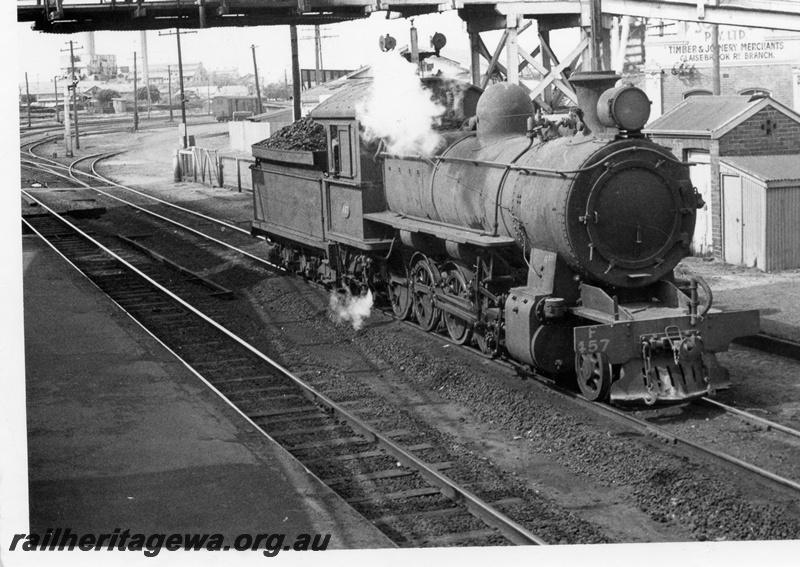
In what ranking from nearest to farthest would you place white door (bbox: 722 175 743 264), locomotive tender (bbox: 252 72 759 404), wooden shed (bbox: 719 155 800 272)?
locomotive tender (bbox: 252 72 759 404) < wooden shed (bbox: 719 155 800 272) < white door (bbox: 722 175 743 264)

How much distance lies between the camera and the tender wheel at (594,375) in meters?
9.53

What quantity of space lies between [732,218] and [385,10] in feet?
24.9

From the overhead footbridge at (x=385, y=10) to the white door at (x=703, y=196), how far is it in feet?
8.85

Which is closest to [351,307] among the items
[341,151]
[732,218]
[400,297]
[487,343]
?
[400,297]

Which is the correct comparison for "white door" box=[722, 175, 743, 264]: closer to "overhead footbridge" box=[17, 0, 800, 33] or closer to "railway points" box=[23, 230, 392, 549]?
"overhead footbridge" box=[17, 0, 800, 33]

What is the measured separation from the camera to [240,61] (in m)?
59.6

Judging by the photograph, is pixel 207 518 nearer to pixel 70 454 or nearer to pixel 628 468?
pixel 70 454

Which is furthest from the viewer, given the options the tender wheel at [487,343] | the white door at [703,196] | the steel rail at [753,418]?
the white door at [703,196]

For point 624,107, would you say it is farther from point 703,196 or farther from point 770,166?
point 703,196

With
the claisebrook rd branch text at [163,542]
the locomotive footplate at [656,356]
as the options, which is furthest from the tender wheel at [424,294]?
the claisebrook rd branch text at [163,542]

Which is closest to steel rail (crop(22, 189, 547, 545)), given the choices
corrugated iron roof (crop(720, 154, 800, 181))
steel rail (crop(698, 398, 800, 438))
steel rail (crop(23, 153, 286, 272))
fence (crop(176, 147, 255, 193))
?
steel rail (crop(698, 398, 800, 438))

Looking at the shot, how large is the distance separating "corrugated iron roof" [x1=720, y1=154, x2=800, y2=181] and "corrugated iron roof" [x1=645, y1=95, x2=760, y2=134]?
2.33ft

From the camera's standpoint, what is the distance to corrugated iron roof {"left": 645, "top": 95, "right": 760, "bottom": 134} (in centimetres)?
1723

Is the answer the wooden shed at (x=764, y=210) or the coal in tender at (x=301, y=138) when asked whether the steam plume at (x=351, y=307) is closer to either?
the coal in tender at (x=301, y=138)
